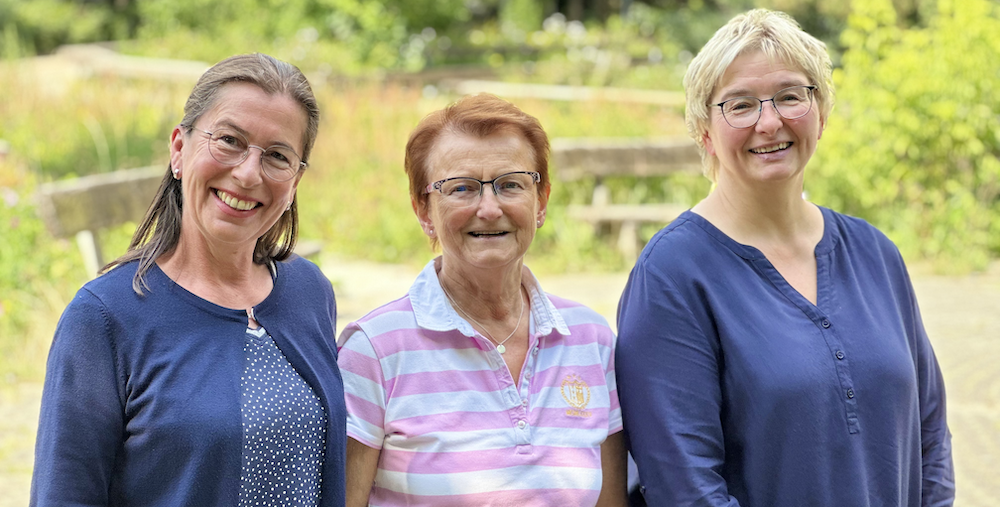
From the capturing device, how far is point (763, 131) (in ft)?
7.72

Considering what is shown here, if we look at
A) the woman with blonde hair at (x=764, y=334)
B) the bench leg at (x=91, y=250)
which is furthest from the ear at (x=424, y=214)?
the bench leg at (x=91, y=250)

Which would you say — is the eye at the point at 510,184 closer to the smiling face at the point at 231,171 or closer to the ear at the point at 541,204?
the ear at the point at 541,204

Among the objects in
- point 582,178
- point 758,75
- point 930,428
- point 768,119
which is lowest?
point 930,428

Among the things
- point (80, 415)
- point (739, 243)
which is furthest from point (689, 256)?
point (80, 415)

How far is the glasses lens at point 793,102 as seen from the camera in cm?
238

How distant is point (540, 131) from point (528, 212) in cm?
23

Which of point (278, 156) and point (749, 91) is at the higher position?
point (749, 91)

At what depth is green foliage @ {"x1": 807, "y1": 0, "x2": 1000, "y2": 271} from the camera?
325 inches

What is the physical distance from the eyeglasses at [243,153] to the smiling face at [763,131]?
44.2 inches

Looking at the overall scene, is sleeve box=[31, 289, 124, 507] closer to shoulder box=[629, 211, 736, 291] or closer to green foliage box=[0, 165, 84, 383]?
shoulder box=[629, 211, 736, 291]

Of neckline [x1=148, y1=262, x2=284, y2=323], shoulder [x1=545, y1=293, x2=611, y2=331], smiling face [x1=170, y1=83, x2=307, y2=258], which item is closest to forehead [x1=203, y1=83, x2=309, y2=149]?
smiling face [x1=170, y1=83, x2=307, y2=258]

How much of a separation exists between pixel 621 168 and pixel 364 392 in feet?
23.9

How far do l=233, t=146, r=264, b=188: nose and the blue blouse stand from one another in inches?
39.3

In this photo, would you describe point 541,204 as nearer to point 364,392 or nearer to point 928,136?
point 364,392
